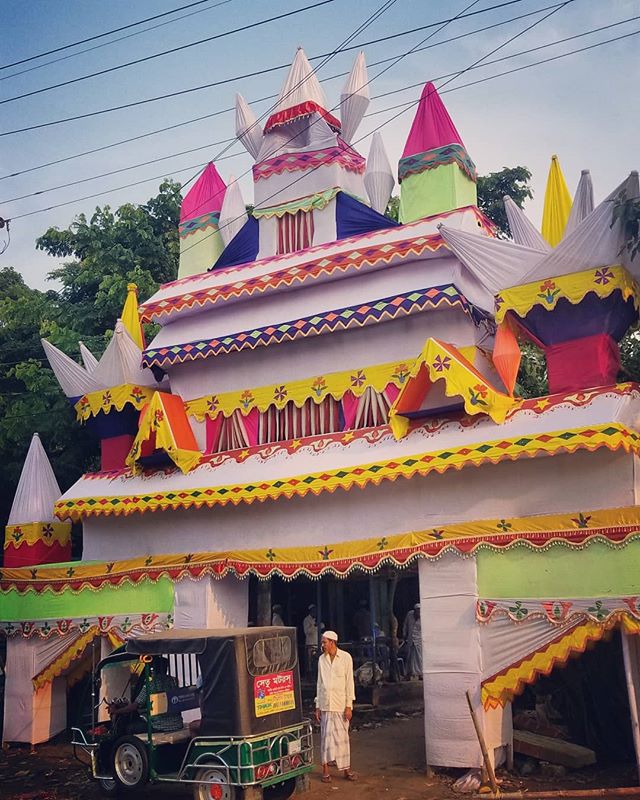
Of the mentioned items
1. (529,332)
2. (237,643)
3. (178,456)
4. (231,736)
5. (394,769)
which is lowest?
(394,769)

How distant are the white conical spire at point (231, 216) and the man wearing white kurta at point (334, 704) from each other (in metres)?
8.39

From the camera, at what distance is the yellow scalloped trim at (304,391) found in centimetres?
1244

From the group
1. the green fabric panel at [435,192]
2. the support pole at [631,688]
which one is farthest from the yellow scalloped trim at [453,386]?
the support pole at [631,688]

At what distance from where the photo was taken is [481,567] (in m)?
10.1

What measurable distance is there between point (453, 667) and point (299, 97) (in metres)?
9.58

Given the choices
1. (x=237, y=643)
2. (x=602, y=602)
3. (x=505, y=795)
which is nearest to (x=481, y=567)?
(x=602, y=602)

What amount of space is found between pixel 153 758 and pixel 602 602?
5138 mm

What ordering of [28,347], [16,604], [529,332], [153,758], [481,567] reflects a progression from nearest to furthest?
[153,758], [481,567], [529,332], [16,604], [28,347]

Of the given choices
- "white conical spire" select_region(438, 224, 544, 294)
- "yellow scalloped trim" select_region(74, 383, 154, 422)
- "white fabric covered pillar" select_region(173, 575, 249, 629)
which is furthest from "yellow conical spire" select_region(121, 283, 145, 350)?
"white conical spire" select_region(438, 224, 544, 294)

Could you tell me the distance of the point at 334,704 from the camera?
384 inches

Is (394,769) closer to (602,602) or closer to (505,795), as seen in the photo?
(505,795)

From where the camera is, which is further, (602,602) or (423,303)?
(423,303)

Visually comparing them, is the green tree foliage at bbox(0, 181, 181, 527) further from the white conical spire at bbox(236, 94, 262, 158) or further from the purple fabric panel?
the purple fabric panel

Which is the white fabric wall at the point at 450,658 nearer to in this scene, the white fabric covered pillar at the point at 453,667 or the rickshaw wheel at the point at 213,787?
the white fabric covered pillar at the point at 453,667
